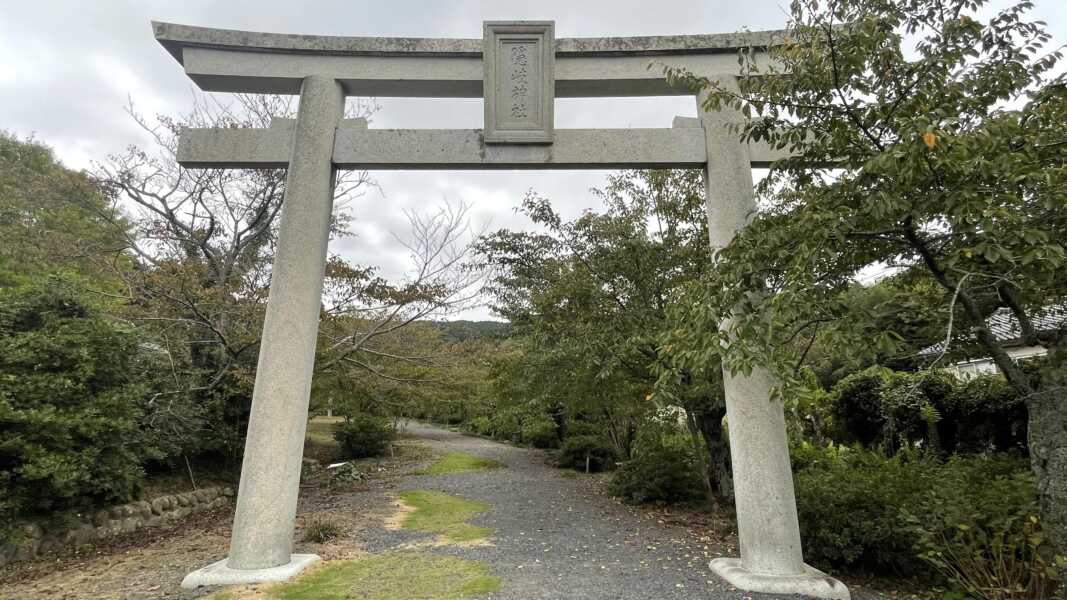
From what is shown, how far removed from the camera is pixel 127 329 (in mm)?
7125

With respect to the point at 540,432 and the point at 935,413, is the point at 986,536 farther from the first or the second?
the point at 540,432

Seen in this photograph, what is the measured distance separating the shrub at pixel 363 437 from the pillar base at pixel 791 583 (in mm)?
13829

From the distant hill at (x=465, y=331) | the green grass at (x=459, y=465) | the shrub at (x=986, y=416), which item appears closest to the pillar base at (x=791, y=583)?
the shrub at (x=986, y=416)

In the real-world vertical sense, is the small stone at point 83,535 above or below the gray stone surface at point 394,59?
below

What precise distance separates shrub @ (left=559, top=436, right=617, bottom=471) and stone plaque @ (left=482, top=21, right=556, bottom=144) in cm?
970

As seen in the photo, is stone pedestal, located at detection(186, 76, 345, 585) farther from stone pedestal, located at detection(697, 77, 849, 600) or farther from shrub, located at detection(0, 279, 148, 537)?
stone pedestal, located at detection(697, 77, 849, 600)

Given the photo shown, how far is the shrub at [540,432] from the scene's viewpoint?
16.7 meters

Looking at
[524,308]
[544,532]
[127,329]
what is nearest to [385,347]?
[524,308]

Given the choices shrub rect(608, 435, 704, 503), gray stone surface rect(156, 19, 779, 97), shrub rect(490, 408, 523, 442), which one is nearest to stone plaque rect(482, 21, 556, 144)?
gray stone surface rect(156, 19, 779, 97)

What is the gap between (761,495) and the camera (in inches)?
179

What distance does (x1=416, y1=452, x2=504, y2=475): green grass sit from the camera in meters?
13.3

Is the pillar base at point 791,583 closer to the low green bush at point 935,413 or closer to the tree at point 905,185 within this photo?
the tree at point 905,185

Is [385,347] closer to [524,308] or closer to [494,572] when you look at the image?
[524,308]

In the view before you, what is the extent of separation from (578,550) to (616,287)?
3324mm
